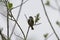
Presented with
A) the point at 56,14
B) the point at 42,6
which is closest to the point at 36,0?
the point at 42,6

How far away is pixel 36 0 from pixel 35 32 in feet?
0.67

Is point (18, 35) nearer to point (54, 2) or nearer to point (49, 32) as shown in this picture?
point (49, 32)

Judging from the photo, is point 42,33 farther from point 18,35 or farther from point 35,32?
point 18,35

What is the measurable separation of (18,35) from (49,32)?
199 mm

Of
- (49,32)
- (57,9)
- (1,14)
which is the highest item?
(1,14)

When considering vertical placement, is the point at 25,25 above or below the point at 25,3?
below

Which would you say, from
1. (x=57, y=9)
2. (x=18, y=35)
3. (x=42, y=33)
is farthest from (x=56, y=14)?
(x=18, y=35)

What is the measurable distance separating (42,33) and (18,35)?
0.52 ft

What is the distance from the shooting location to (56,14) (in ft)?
3.38

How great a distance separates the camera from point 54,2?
1.02 metres

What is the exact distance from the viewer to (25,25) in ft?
3.25

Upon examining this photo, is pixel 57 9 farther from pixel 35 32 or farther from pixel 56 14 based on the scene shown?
pixel 35 32

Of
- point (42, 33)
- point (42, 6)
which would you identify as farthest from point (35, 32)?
point (42, 6)

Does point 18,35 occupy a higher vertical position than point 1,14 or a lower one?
lower
